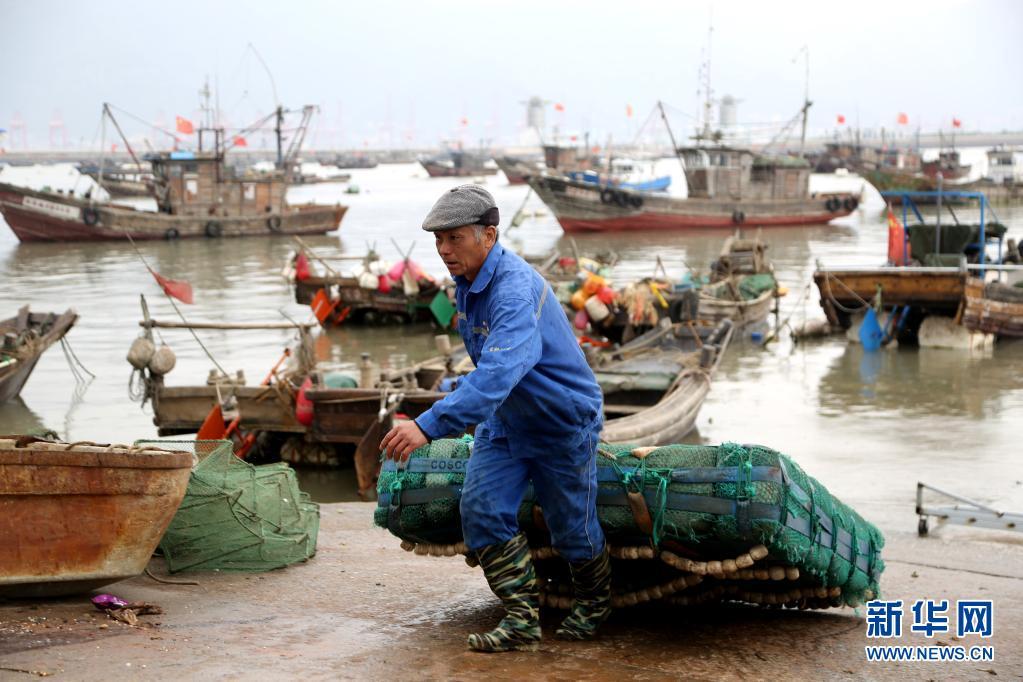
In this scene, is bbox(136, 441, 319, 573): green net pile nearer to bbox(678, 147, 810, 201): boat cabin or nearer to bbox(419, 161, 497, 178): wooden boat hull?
bbox(678, 147, 810, 201): boat cabin

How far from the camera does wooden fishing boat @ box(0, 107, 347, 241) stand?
3812 centimetres

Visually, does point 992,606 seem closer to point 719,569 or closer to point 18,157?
point 719,569

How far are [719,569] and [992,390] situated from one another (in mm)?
11927

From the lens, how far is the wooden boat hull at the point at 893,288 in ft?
54.9

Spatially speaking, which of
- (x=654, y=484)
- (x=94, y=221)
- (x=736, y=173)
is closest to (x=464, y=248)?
(x=654, y=484)

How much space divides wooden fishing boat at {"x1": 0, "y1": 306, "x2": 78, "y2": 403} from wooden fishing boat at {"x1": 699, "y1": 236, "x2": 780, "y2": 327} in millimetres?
9101

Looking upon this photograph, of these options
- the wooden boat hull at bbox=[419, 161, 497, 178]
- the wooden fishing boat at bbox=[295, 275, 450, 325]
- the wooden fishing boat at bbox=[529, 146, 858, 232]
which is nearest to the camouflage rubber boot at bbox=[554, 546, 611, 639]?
the wooden fishing boat at bbox=[295, 275, 450, 325]

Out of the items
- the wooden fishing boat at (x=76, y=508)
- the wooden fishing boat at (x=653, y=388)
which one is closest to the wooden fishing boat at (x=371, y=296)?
the wooden fishing boat at (x=653, y=388)

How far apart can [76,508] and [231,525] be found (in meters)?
0.98

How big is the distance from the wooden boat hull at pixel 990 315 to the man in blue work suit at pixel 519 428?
542 inches

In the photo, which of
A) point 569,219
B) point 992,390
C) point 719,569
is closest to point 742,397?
point 992,390

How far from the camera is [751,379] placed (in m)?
15.8

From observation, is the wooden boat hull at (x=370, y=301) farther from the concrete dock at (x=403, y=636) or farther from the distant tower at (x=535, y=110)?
the distant tower at (x=535, y=110)

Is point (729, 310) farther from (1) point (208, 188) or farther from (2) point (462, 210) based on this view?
(1) point (208, 188)
